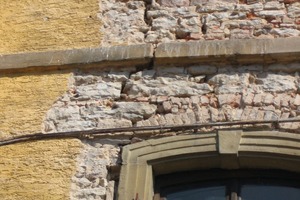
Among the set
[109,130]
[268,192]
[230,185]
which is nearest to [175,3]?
[109,130]

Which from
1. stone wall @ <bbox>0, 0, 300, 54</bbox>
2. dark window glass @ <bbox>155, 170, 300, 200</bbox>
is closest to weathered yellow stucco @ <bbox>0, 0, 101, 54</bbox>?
stone wall @ <bbox>0, 0, 300, 54</bbox>

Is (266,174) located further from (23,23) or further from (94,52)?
Answer: (23,23)

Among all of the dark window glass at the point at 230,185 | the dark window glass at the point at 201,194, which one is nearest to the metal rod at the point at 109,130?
the dark window glass at the point at 230,185

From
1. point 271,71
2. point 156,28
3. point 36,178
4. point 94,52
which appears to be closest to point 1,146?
point 36,178

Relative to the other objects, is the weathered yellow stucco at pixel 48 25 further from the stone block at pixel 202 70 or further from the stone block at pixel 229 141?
the stone block at pixel 229 141

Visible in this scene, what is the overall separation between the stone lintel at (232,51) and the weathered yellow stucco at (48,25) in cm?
64

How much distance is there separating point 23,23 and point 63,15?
1.08ft

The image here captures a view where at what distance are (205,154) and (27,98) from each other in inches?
57.5

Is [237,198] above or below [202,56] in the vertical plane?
below

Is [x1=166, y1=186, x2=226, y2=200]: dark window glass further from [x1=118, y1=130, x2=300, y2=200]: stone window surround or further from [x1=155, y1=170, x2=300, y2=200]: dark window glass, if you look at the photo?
[x1=118, y1=130, x2=300, y2=200]: stone window surround

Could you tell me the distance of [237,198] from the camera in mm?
6430

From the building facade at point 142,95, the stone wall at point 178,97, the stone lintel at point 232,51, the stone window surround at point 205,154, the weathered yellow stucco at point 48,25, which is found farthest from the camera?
the weathered yellow stucco at point 48,25

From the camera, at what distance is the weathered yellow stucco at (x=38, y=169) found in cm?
650

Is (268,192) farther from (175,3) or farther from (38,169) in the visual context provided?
(175,3)
